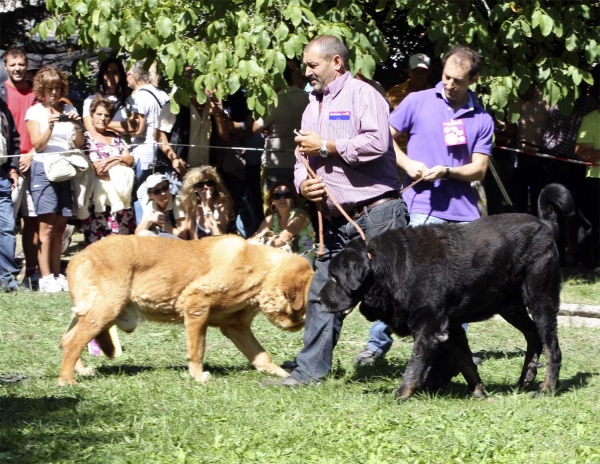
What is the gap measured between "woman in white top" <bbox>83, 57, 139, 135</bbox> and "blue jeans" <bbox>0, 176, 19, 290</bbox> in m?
1.11

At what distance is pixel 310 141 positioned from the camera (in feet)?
20.0

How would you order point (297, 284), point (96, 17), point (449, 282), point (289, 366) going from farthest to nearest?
point (96, 17), point (289, 366), point (297, 284), point (449, 282)

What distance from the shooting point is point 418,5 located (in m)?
9.67

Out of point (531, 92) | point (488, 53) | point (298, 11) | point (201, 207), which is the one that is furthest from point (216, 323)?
point (531, 92)

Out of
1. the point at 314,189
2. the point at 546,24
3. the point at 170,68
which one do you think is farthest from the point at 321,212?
the point at 546,24

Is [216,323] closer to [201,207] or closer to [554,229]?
[554,229]

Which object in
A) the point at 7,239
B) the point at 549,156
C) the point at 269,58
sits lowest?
the point at 7,239

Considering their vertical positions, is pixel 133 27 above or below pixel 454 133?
above

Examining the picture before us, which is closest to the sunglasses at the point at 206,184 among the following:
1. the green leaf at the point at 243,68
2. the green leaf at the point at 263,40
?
the green leaf at the point at 243,68

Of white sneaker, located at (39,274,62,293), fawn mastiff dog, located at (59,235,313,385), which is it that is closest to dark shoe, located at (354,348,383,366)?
fawn mastiff dog, located at (59,235,313,385)

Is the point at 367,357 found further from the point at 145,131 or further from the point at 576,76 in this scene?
the point at 145,131

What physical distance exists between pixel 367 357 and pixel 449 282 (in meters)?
1.54

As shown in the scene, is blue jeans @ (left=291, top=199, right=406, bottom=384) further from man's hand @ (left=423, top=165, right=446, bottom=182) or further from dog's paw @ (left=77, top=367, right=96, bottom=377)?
dog's paw @ (left=77, top=367, right=96, bottom=377)

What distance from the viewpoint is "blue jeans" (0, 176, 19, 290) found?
10062mm
